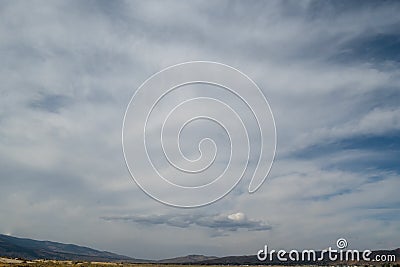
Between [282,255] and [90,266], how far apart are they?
82.7 meters

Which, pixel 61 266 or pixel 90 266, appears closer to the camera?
pixel 61 266

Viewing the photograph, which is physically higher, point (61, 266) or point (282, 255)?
point (282, 255)

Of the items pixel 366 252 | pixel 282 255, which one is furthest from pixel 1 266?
pixel 366 252

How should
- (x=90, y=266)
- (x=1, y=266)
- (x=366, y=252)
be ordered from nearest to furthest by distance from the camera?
(x=366, y=252)
(x=1, y=266)
(x=90, y=266)

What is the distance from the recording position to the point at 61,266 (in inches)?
5025

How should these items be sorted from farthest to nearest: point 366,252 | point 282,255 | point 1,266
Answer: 1. point 1,266
2. point 366,252
3. point 282,255

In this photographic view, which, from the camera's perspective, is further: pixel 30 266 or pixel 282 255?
pixel 30 266

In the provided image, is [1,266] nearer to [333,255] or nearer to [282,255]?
[282,255]

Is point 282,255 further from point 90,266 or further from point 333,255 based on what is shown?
point 90,266

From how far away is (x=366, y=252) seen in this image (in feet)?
291

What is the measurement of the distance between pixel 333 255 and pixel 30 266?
84848 mm

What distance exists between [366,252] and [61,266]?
89301 mm

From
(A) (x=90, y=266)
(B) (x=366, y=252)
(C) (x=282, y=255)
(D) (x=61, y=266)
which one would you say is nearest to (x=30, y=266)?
(D) (x=61, y=266)

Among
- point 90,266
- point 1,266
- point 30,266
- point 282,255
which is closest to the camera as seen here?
point 282,255
